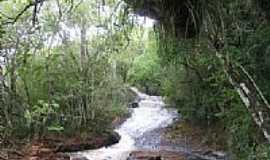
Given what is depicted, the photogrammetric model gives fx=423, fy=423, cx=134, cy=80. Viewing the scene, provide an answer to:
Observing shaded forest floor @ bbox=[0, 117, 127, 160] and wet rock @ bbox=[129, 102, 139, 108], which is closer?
shaded forest floor @ bbox=[0, 117, 127, 160]

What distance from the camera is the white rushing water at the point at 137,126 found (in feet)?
39.9

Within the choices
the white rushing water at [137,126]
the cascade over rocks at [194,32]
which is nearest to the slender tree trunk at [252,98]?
the cascade over rocks at [194,32]

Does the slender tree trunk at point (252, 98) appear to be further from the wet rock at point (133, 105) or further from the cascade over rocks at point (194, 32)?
the wet rock at point (133, 105)

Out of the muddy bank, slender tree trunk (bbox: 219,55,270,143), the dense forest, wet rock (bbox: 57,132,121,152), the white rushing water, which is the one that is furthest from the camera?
wet rock (bbox: 57,132,121,152)

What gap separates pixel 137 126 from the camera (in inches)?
647

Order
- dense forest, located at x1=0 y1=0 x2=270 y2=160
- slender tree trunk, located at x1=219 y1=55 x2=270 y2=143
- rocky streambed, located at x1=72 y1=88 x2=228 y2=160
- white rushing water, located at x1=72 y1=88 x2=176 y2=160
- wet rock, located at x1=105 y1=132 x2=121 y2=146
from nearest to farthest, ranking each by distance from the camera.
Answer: slender tree trunk, located at x1=219 y1=55 x2=270 y2=143, rocky streambed, located at x1=72 y1=88 x2=228 y2=160, dense forest, located at x1=0 y1=0 x2=270 y2=160, white rushing water, located at x1=72 y1=88 x2=176 y2=160, wet rock, located at x1=105 y1=132 x2=121 y2=146

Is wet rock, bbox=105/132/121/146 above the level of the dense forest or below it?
below

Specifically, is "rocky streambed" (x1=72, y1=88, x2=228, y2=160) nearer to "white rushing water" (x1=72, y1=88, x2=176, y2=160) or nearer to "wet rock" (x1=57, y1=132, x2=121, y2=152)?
"white rushing water" (x1=72, y1=88, x2=176, y2=160)

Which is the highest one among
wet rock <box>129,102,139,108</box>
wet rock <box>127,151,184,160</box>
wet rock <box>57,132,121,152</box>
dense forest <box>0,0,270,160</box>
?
dense forest <box>0,0,270,160</box>

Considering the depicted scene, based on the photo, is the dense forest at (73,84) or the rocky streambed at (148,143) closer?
the rocky streambed at (148,143)

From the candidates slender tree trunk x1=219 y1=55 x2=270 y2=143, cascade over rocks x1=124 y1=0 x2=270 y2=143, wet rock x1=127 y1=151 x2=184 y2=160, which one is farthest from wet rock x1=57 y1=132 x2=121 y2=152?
slender tree trunk x1=219 y1=55 x2=270 y2=143

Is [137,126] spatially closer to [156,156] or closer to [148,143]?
[148,143]

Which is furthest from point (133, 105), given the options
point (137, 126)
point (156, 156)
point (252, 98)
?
point (252, 98)

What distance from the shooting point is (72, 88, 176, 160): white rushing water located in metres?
12.2
